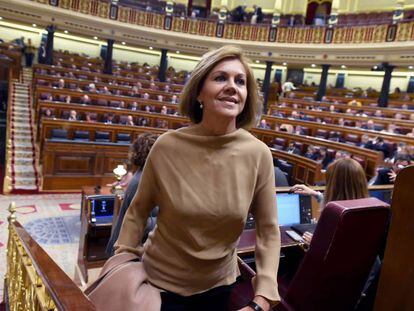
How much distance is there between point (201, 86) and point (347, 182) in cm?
112

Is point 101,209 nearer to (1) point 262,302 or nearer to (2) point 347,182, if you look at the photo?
(2) point 347,182

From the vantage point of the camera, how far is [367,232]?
52.8 inches

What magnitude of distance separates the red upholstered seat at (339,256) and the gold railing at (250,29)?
38.0ft

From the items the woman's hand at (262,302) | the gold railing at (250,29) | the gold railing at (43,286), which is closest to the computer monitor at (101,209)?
the gold railing at (43,286)

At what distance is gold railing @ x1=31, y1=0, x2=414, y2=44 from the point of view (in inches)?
457

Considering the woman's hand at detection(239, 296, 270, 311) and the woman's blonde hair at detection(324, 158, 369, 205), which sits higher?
the woman's blonde hair at detection(324, 158, 369, 205)

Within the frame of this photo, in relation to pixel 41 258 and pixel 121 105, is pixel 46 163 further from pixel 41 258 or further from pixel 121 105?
pixel 41 258

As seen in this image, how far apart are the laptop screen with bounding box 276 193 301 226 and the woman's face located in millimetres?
1319

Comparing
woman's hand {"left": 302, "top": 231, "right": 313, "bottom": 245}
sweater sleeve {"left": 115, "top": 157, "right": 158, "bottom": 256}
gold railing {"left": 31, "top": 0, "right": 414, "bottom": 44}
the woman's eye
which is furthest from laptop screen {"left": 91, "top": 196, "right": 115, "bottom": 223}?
gold railing {"left": 31, "top": 0, "right": 414, "bottom": 44}

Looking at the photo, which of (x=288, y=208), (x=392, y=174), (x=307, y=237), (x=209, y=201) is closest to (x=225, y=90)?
(x=209, y=201)

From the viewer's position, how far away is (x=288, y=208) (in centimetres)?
229

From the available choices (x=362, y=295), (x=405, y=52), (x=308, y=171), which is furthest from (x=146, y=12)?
(x=362, y=295)

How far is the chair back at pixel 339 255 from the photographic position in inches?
49.5

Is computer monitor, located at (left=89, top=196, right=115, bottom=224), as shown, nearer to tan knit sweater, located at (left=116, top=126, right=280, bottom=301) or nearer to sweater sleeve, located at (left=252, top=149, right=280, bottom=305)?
tan knit sweater, located at (left=116, top=126, right=280, bottom=301)
